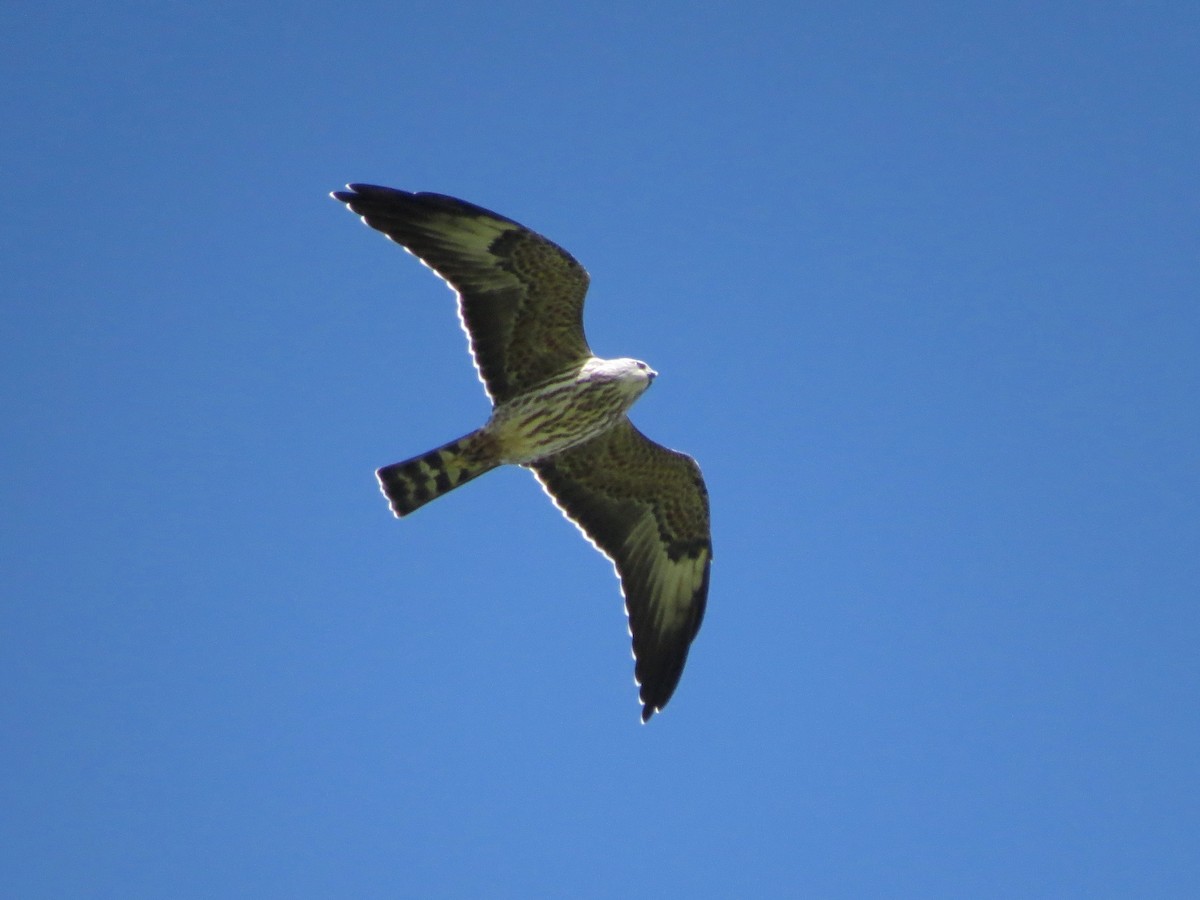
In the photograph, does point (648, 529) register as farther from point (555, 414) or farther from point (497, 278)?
point (497, 278)

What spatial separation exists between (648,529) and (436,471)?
81.9 inches

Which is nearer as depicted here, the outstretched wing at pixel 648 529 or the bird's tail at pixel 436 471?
the bird's tail at pixel 436 471

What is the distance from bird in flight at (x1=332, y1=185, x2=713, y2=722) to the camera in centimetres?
996

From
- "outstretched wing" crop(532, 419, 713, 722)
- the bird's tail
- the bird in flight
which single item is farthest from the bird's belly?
"outstretched wing" crop(532, 419, 713, 722)

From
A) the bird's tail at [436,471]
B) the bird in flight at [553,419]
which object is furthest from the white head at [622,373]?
the bird's tail at [436,471]

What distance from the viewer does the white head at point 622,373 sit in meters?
10.0

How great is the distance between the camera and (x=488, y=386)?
10359mm

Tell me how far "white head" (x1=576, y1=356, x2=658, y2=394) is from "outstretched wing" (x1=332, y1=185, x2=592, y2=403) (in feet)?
0.87

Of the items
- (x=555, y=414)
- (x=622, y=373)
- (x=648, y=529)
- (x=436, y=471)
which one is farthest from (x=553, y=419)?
(x=648, y=529)

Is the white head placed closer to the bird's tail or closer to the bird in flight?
the bird in flight

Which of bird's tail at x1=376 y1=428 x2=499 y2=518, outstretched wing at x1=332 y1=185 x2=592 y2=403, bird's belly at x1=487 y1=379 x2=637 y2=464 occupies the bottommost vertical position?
→ bird's tail at x1=376 y1=428 x2=499 y2=518

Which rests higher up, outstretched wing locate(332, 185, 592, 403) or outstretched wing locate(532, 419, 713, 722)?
outstretched wing locate(332, 185, 592, 403)

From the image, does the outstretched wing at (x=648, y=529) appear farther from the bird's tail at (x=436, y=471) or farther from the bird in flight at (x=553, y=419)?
the bird's tail at (x=436, y=471)

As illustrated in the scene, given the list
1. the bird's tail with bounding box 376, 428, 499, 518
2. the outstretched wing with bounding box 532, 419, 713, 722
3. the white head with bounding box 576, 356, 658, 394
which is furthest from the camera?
the outstretched wing with bounding box 532, 419, 713, 722
